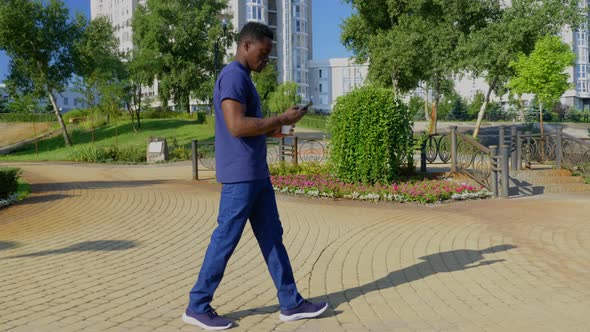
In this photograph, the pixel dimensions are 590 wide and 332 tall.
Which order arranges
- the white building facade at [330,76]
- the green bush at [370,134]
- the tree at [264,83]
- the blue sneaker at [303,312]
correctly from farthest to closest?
the white building facade at [330,76] < the tree at [264,83] < the green bush at [370,134] < the blue sneaker at [303,312]

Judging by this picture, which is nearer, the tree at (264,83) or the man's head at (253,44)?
the man's head at (253,44)

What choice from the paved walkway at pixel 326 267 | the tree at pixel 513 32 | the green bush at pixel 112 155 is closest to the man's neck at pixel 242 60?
the paved walkway at pixel 326 267

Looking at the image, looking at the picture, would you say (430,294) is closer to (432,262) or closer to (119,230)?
(432,262)

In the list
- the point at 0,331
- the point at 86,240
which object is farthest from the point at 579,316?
the point at 86,240

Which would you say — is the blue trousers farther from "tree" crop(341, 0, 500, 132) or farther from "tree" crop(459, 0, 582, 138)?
"tree" crop(341, 0, 500, 132)

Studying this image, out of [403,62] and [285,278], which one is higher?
[403,62]

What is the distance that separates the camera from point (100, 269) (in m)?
5.33

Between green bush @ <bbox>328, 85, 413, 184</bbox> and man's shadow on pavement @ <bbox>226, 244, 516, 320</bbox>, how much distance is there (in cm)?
470

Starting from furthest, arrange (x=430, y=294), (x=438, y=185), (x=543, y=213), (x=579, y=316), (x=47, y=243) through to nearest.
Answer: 1. (x=438, y=185)
2. (x=543, y=213)
3. (x=47, y=243)
4. (x=430, y=294)
5. (x=579, y=316)

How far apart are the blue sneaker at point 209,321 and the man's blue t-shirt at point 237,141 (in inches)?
33.4

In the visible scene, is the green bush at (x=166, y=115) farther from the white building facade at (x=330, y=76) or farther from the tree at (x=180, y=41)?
the white building facade at (x=330, y=76)

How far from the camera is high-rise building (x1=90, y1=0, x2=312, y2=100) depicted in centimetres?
8656

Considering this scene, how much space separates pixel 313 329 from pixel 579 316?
1.84 metres

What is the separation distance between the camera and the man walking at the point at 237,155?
3.45 metres
